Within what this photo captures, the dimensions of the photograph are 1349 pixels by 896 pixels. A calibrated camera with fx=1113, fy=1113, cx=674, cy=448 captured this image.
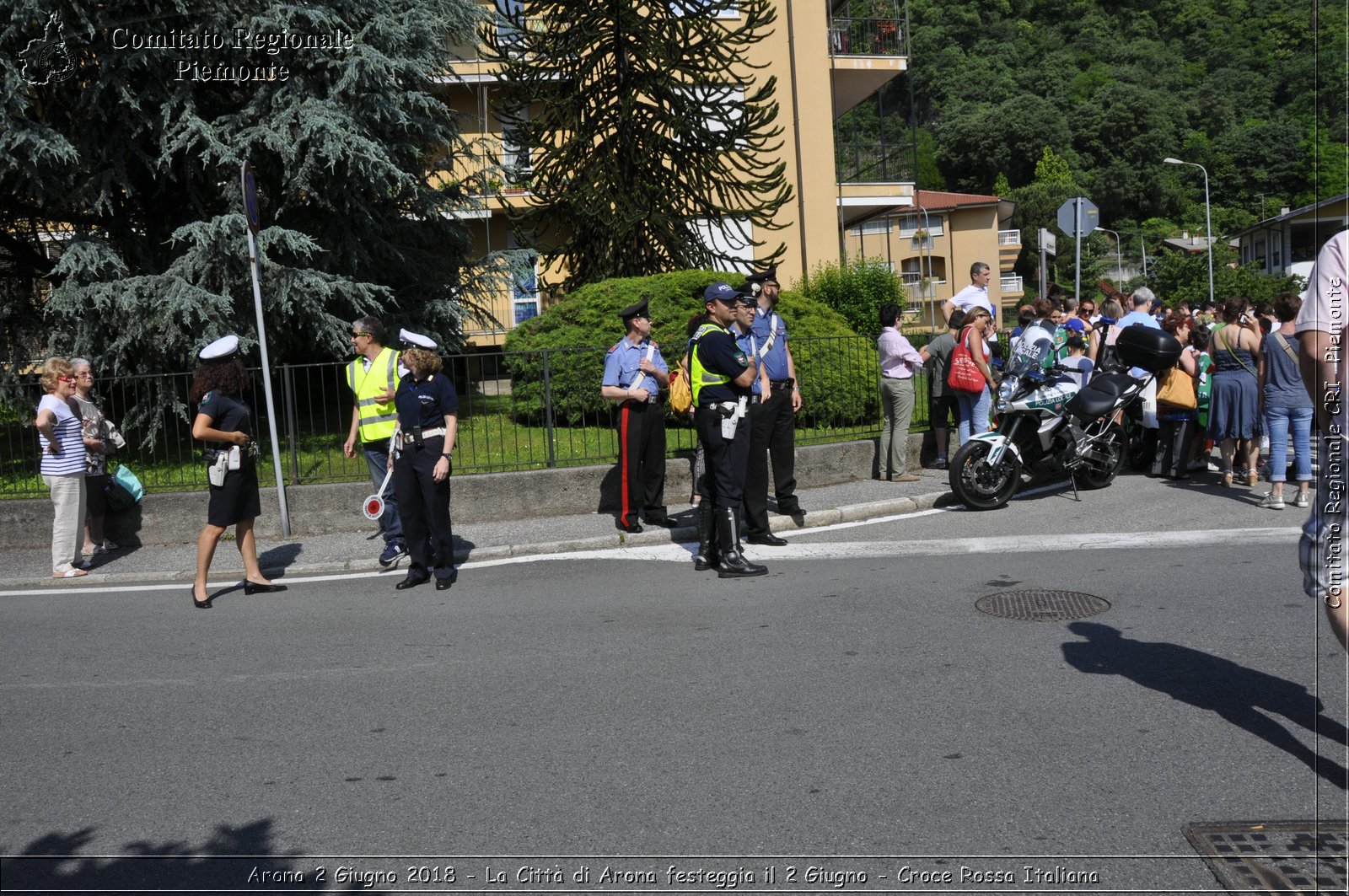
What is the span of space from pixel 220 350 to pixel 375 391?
1.43 meters

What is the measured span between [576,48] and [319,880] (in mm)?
15196

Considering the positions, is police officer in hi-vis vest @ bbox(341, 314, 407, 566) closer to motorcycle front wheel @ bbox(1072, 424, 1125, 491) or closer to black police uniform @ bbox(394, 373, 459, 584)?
black police uniform @ bbox(394, 373, 459, 584)

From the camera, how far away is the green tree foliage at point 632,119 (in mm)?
16906

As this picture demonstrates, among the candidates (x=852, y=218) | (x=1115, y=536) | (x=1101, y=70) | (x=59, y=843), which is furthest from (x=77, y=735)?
(x=1101, y=70)

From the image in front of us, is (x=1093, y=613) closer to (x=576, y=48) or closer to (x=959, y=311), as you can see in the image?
(x=959, y=311)

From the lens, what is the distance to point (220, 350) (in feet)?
28.0

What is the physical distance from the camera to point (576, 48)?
55.9 feet

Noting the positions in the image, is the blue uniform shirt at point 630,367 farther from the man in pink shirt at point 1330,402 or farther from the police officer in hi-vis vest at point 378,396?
the man in pink shirt at point 1330,402

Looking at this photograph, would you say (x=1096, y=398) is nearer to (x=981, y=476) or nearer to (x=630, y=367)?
(x=981, y=476)

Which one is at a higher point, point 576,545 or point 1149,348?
point 1149,348

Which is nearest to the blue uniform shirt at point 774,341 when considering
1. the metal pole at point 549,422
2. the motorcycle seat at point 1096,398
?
the metal pole at point 549,422

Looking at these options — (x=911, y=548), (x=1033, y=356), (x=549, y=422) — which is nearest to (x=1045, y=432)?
(x=1033, y=356)

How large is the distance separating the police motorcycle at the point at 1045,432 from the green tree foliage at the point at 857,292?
1268 cm

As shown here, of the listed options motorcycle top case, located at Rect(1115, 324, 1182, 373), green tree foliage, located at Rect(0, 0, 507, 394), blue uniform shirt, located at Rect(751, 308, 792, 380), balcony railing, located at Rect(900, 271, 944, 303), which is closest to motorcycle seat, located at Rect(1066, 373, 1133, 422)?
motorcycle top case, located at Rect(1115, 324, 1182, 373)
